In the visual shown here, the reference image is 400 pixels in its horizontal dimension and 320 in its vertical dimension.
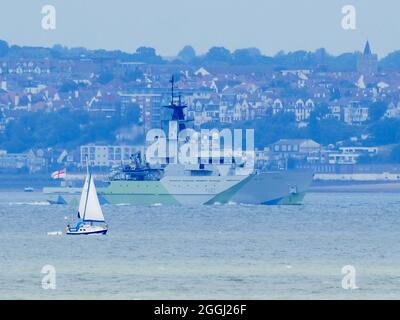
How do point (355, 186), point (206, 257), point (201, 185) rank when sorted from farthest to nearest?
point (355, 186), point (201, 185), point (206, 257)

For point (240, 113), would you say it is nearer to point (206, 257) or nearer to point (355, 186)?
point (355, 186)

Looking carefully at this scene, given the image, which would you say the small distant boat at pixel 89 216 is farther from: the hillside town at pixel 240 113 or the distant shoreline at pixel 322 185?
the distant shoreline at pixel 322 185

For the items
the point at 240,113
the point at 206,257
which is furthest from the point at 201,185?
the point at 240,113

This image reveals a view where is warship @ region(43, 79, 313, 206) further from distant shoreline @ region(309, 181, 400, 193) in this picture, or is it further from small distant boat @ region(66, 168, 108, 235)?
distant shoreline @ region(309, 181, 400, 193)

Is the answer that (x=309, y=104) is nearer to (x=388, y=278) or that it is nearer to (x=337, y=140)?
(x=337, y=140)

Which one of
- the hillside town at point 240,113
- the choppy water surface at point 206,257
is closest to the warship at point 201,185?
the choppy water surface at point 206,257
